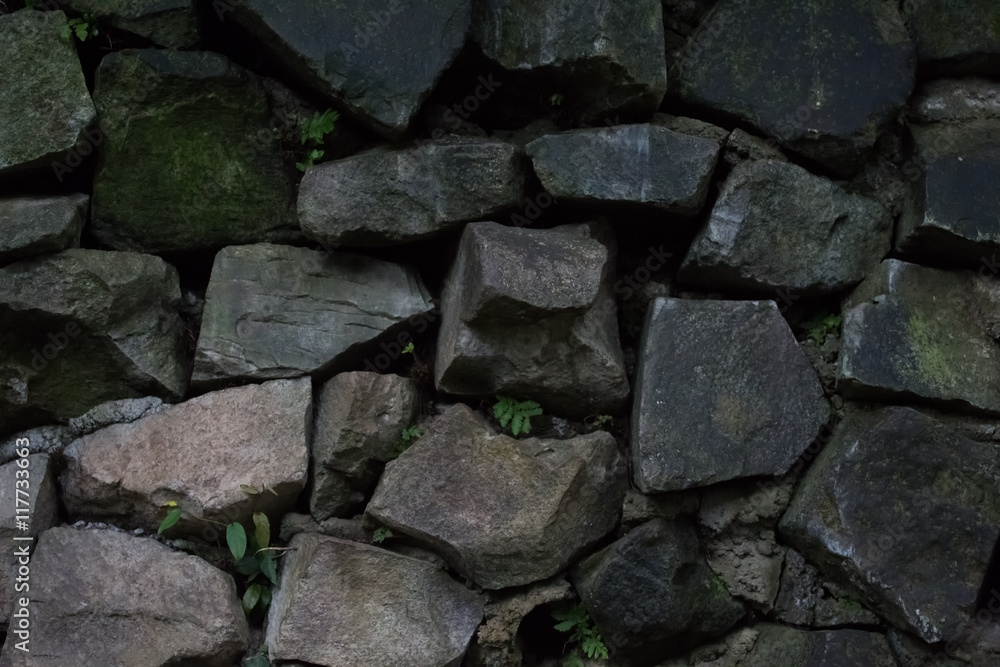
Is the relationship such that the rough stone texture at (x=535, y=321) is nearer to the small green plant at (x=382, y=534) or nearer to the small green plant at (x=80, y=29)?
the small green plant at (x=382, y=534)

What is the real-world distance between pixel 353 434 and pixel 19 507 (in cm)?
112

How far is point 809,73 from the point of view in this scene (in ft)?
10.9

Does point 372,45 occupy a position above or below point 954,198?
above

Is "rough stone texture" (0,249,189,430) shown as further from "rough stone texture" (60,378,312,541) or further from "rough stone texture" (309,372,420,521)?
"rough stone texture" (309,372,420,521)

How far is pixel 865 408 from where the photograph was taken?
3207 millimetres

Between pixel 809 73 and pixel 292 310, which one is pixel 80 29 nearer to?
pixel 292 310

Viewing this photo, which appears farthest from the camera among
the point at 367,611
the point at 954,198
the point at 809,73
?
the point at 809,73

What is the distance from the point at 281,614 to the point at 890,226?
7.90 feet

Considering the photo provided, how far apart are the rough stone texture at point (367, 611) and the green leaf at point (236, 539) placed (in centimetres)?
18

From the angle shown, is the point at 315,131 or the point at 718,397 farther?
the point at 315,131

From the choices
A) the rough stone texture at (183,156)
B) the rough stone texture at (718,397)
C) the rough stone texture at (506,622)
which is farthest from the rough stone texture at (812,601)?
the rough stone texture at (183,156)

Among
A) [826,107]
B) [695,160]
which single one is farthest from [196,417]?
[826,107]

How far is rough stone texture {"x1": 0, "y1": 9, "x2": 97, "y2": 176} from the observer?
3236 mm

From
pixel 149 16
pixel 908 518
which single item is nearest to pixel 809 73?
pixel 908 518
